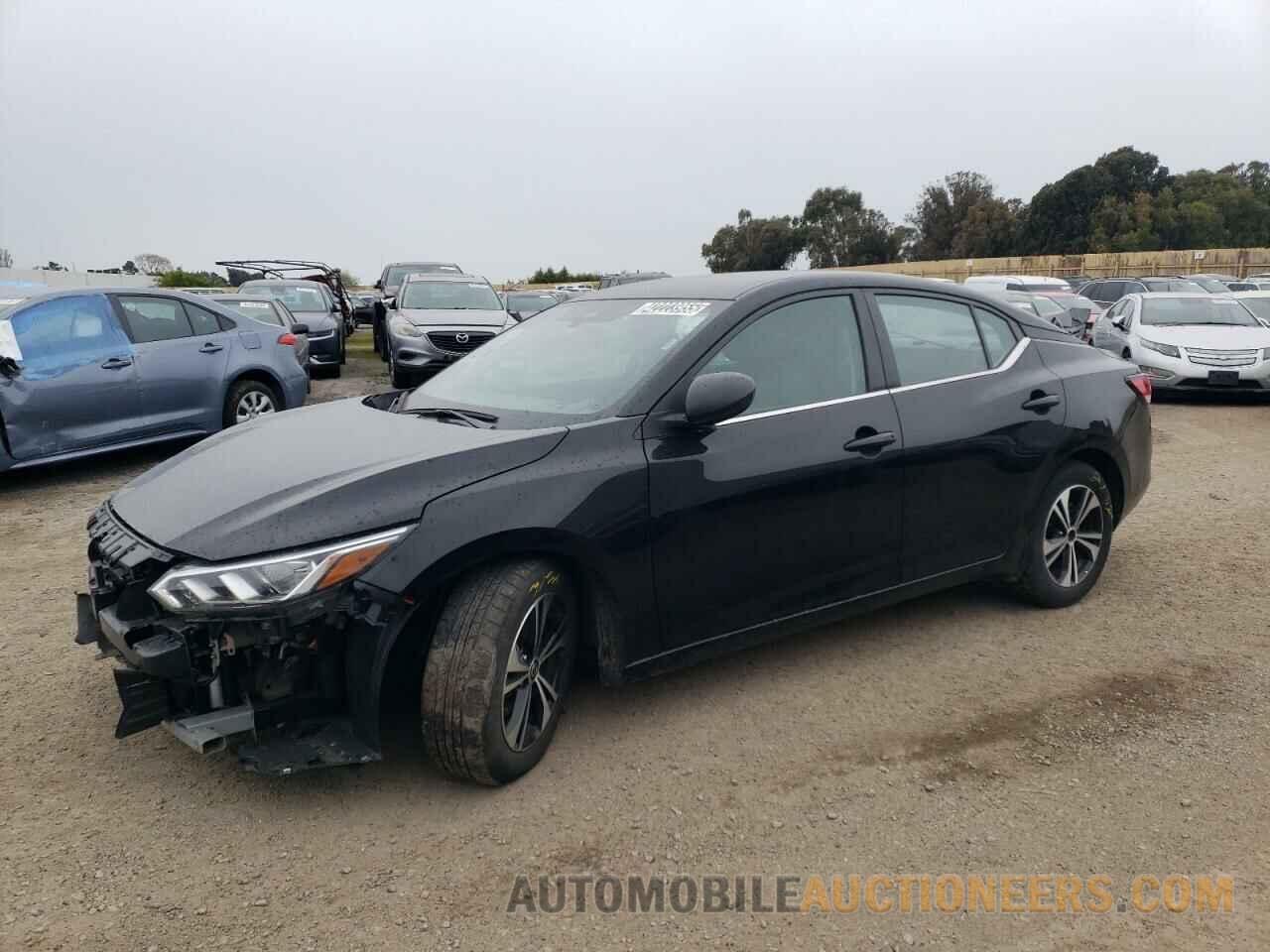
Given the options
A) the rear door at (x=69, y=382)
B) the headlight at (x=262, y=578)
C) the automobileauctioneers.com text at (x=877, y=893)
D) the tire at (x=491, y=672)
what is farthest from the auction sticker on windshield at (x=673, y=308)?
the rear door at (x=69, y=382)

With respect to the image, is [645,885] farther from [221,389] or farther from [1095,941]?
[221,389]

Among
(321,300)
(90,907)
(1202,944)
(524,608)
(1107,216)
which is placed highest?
(1107,216)

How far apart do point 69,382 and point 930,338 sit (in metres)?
6.37

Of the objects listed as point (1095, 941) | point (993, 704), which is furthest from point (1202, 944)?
point (993, 704)

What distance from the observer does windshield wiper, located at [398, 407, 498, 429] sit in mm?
3382

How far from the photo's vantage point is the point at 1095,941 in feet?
7.83

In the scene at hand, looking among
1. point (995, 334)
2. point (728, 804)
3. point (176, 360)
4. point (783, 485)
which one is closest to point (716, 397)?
point (783, 485)

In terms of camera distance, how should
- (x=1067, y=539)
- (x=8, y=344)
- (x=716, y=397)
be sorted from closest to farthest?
1. (x=716, y=397)
2. (x=1067, y=539)
3. (x=8, y=344)

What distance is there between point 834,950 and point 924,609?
2.54 m

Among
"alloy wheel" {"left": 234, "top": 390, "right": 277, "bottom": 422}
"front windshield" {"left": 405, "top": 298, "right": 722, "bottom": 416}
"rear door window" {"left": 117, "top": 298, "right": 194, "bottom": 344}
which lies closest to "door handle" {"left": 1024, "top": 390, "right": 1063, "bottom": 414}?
"front windshield" {"left": 405, "top": 298, "right": 722, "bottom": 416}

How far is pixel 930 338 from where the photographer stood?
163 inches

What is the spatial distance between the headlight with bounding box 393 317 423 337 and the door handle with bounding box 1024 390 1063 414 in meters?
9.28

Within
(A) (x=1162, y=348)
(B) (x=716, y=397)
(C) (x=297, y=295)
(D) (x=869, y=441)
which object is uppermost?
(C) (x=297, y=295)

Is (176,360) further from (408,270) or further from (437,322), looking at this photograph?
(408,270)
